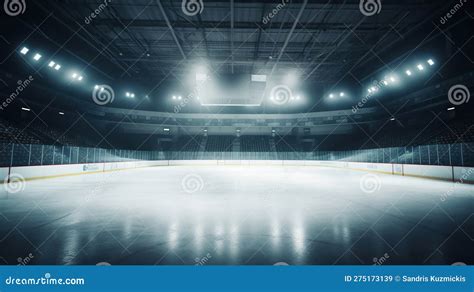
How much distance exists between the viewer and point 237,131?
103ft

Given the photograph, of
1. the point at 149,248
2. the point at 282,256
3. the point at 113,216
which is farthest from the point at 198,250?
the point at 113,216

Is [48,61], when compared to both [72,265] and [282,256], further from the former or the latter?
[282,256]

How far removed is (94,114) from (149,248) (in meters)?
24.1

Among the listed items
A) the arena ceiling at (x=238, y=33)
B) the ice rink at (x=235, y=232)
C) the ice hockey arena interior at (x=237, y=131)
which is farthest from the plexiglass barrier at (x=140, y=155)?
the arena ceiling at (x=238, y=33)

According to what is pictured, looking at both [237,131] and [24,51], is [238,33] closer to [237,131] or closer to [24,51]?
[24,51]

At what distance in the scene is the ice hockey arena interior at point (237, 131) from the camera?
3326mm

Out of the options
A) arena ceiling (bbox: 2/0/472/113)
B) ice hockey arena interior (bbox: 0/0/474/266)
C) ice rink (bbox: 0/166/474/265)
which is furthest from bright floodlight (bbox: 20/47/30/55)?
ice rink (bbox: 0/166/474/265)

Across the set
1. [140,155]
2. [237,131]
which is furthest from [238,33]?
[237,131]

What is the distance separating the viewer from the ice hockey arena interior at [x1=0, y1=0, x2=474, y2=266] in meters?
3.33

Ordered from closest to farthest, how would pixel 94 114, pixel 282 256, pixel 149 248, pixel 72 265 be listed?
pixel 72 265, pixel 282 256, pixel 149 248, pixel 94 114

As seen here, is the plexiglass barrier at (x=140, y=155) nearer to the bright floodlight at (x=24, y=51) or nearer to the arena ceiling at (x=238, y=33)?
the arena ceiling at (x=238, y=33)

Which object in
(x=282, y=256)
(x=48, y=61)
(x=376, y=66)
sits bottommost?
(x=282, y=256)

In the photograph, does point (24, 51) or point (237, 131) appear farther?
point (237, 131)

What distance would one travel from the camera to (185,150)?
93.0ft
